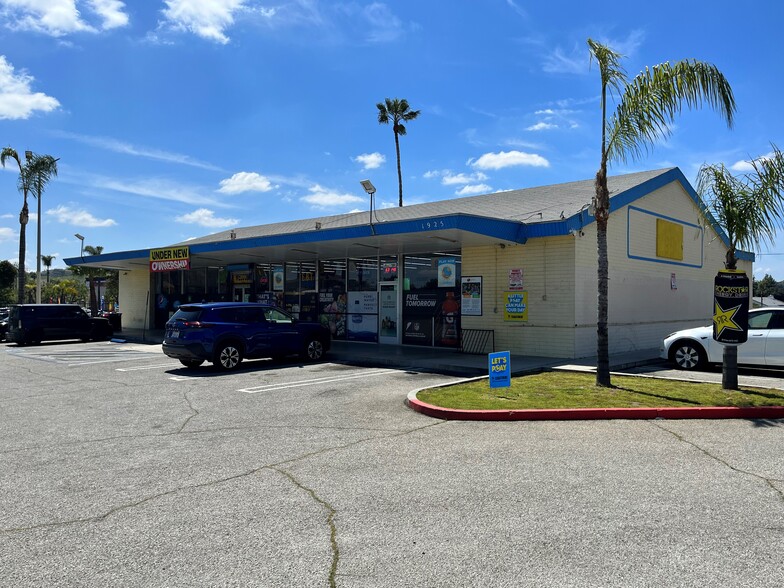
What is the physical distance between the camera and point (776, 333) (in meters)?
11.9

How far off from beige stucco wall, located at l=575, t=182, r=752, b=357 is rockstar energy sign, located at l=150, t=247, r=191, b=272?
1413 centimetres

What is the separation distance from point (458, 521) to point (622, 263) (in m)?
14.2

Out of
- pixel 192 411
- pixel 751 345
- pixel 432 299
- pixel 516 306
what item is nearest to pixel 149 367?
pixel 192 411

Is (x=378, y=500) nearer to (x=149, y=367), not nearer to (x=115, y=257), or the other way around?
(x=149, y=367)

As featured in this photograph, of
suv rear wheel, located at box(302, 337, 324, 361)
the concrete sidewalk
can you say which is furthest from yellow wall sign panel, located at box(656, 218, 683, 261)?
suv rear wheel, located at box(302, 337, 324, 361)

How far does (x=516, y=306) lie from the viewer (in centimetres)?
1603

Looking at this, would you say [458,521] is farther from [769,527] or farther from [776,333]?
[776,333]

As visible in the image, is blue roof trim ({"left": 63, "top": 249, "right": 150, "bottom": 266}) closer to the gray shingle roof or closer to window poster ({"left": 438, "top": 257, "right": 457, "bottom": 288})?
the gray shingle roof

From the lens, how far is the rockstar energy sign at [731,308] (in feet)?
31.3

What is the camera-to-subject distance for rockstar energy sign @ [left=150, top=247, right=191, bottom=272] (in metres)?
21.8

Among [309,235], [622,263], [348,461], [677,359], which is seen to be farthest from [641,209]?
[348,461]

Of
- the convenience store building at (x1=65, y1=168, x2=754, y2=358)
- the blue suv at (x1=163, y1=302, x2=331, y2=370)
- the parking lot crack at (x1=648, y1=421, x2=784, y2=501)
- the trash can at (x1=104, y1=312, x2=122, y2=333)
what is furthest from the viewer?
the trash can at (x1=104, y1=312, x2=122, y2=333)

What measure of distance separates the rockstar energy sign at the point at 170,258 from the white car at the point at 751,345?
16575mm

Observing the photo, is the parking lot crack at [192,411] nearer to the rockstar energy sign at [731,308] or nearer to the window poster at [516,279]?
the rockstar energy sign at [731,308]
